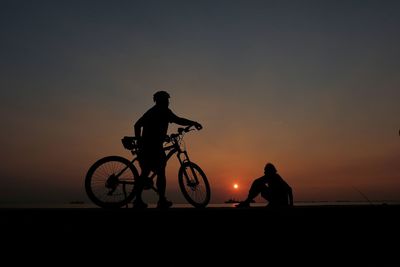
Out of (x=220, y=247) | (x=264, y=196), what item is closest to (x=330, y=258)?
(x=220, y=247)

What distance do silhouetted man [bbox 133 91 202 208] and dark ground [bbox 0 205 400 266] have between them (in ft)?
11.7

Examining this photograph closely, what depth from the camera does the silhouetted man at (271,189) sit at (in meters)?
10.1

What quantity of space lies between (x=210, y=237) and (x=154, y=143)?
4.32m

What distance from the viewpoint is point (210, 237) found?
4.33 meters

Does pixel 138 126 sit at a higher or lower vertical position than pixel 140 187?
higher

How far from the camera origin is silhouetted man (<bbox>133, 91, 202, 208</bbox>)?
8.17m

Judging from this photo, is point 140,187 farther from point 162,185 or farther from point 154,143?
point 154,143

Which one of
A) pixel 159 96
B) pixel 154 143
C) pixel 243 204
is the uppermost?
pixel 159 96

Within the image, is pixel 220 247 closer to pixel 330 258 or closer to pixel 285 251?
pixel 285 251

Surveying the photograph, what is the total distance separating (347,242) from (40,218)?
410cm

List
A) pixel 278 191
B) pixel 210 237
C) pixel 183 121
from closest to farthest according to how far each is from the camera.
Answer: pixel 210 237, pixel 183 121, pixel 278 191

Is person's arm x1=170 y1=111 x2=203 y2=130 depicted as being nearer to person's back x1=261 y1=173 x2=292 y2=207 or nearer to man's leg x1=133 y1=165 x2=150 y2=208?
man's leg x1=133 y1=165 x2=150 y2=208

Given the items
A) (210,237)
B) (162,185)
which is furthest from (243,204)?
(210,237)

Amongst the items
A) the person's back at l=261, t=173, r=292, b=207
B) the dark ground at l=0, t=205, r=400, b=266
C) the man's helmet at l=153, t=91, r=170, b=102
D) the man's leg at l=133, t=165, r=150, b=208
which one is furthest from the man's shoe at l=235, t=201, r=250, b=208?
the dark ground at l=0, t=205, r=400, b=266
